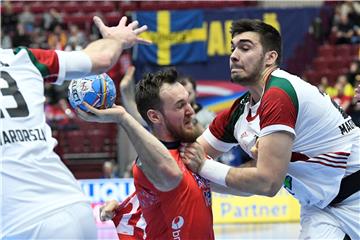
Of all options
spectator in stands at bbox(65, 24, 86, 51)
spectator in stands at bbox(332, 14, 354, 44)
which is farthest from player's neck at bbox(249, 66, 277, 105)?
spectator in stands at bbox(332, 14, 354, 44)

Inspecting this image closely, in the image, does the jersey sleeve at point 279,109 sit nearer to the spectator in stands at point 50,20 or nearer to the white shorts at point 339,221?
the white shorts at point 339,221

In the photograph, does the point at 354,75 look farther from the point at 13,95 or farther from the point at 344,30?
the point at 13,95

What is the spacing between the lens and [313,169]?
3.96 meters

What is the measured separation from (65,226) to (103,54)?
2.62 ft

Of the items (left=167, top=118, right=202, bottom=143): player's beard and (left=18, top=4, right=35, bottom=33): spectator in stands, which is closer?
(left=167, top=118, right=202, bottom=143): player's beard

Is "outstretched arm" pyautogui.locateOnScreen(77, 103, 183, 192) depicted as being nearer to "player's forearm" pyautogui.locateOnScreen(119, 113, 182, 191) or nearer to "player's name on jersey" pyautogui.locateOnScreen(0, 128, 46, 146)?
"player's forearm" pyautogui.locateOnScreen(119, 113, 182, 191)

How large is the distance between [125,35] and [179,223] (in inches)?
39.8

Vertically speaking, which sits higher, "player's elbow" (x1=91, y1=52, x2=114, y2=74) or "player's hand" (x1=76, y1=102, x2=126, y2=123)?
"player's elbow" (x1=91, y1=52, x2=114, y2=74)

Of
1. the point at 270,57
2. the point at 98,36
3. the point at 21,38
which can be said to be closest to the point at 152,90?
the point at 270,57

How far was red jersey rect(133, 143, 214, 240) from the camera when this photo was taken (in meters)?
3.65

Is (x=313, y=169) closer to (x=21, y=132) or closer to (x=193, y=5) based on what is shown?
(x=21, y=132)

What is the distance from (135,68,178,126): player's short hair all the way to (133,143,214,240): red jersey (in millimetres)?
258

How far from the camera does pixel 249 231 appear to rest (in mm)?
9922

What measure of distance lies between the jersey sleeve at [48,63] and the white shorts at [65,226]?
22.8 inches
